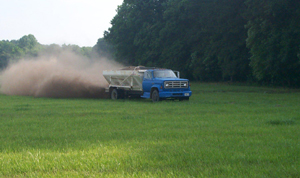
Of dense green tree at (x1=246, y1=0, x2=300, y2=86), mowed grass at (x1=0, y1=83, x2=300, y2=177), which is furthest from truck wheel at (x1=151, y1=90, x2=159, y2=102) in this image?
dense green tree at (x1=246, y1=0, x2=300, y2=86)

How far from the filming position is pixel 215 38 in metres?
54.6

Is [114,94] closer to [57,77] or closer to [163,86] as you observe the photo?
[57,77]

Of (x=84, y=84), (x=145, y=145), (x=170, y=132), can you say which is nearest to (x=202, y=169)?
(x=145, y=145)

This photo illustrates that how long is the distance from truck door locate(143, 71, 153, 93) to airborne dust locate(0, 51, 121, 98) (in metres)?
5.15

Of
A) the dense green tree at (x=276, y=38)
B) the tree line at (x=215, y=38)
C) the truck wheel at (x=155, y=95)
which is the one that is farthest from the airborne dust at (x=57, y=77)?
the tree line at (x=215, y=38)

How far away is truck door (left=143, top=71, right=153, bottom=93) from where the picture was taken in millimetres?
23891

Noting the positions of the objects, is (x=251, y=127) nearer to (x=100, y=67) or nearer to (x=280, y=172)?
(x=280, y=172)

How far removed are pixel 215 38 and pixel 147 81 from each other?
108 ft

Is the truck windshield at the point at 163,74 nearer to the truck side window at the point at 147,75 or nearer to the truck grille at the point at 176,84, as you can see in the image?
the truck side window at the point at 147,75

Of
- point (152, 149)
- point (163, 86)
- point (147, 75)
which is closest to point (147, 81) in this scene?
point (147, 75)

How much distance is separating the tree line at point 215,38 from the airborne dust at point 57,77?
15.7m

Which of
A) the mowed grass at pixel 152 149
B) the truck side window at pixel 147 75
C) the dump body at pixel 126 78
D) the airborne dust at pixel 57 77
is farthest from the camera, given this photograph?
the airborne dust at pixel 57 77

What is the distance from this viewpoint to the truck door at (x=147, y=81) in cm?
2389

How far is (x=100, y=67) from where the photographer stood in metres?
33.1
